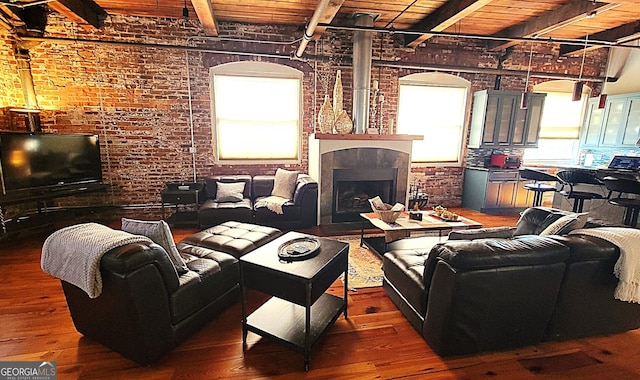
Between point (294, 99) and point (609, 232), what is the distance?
4394 mm

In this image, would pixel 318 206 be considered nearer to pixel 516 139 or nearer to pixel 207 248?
pixel 207 248

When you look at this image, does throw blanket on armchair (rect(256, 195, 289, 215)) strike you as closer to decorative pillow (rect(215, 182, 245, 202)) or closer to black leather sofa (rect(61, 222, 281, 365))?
decorative pillow (rect(215, 182, 245, 202))

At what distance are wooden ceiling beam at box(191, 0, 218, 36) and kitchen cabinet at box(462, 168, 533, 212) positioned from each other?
5124 millimetres

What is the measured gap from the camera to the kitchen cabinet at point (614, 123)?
5531mm

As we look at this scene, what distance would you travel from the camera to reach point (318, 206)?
468cm

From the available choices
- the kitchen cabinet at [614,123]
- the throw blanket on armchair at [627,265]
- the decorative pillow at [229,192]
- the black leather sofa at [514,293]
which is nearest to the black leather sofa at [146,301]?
the black leather sofa at [514,293]

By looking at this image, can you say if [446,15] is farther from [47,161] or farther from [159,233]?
[47,161]

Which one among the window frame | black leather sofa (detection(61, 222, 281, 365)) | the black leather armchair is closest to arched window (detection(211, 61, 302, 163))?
black leather sofa (detection(61, 222, 281, 365))

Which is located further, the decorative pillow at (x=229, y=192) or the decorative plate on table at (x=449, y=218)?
the decorative pillow at (x=229, y=192)

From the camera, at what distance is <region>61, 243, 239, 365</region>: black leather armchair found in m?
1.63

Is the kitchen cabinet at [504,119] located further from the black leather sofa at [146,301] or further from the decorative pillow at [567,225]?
the black leather sofa at [146,301]

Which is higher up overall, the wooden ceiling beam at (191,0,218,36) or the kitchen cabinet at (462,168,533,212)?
the wooden ceiling beam at (191,0,218,36)

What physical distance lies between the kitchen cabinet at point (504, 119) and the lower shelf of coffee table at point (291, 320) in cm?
485

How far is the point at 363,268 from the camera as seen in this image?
3186 millimetres
